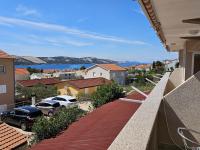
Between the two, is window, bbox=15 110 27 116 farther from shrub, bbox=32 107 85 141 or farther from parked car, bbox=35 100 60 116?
shrub, bbox=32 107 85 141

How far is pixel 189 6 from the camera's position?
11.9 ft

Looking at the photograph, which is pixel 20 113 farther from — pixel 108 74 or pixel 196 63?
pixel 108 74

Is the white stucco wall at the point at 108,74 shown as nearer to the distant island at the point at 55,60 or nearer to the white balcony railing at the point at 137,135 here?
the white balcony railing at the point at 137,135

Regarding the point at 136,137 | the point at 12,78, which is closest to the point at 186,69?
the point at 136,137

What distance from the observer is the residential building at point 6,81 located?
2909 centimetres

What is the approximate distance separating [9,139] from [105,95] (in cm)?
1654

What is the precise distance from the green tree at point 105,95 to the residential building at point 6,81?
9.77 m

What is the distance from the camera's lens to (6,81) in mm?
29688

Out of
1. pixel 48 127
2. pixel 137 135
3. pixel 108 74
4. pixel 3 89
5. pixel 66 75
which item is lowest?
pixel 48 127

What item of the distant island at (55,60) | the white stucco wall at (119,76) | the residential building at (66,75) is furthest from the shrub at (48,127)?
the distant island at (55,60)

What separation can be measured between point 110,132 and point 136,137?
1.31 metres

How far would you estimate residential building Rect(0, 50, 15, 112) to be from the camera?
95.5 ft

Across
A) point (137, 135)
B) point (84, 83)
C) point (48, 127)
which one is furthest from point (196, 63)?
point (84, 83)

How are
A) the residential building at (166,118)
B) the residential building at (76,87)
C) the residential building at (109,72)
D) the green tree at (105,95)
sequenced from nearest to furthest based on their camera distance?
the residential building at (166,118) < the green tree at (105,95) < the residential building at (76,87) < the residential building at (109,72)
